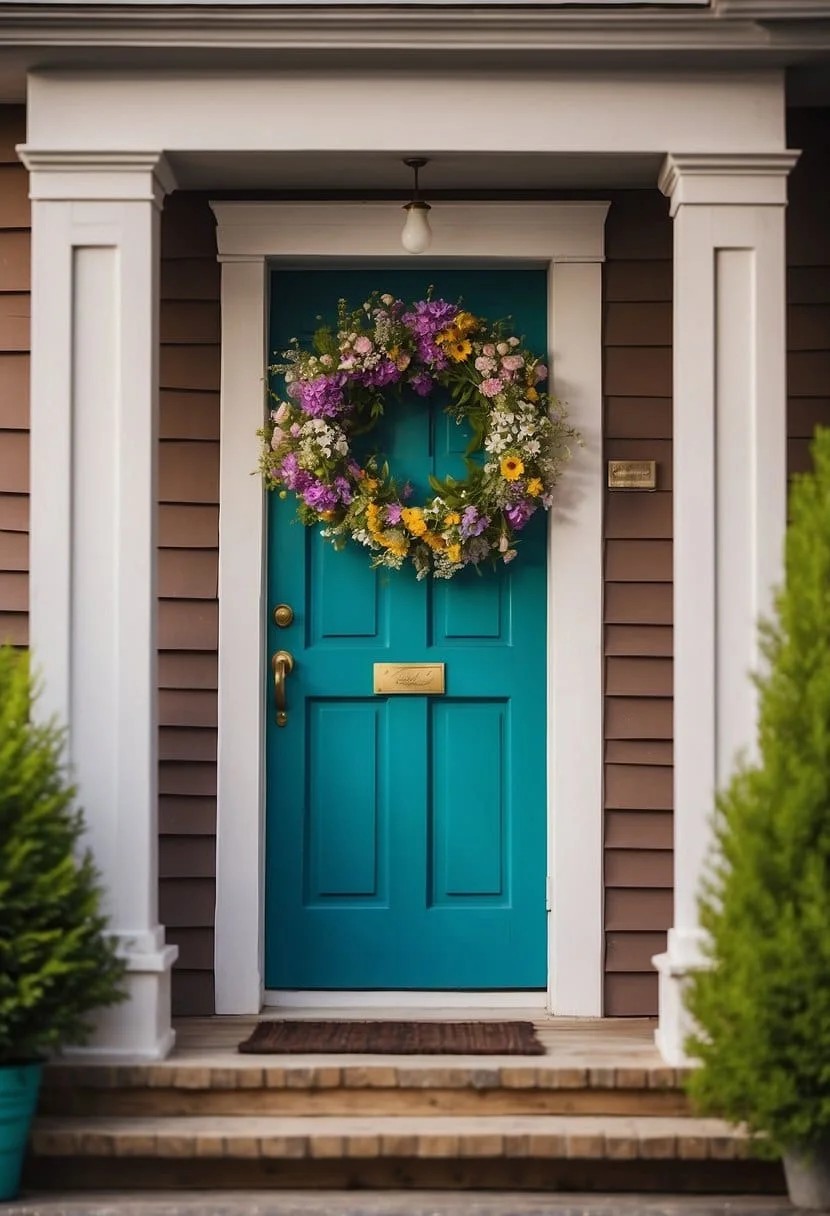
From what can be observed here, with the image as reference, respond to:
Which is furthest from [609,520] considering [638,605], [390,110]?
[390,110]

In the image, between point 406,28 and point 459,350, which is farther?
A: point 459,350

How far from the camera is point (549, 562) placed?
14.9 ft

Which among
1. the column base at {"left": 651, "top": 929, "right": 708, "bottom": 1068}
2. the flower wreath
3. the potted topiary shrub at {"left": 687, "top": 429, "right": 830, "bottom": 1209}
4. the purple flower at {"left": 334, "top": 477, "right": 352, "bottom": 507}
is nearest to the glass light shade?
the flower wreath

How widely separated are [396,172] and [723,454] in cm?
124

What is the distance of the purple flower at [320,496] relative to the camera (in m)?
4.41

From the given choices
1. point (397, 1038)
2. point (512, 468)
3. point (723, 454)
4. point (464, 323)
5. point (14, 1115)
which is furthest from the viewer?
point (464, 323)

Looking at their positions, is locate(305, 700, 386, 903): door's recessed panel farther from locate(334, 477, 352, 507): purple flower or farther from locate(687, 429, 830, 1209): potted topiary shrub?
locate(687, 429, 830, 1209): potted topiary shrub

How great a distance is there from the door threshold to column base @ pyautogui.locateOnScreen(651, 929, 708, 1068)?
0.66 metres

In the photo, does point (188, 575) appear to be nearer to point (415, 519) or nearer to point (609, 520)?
point (415, 519)

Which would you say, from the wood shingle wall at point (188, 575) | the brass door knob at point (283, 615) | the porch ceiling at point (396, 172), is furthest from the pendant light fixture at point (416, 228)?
the brass door knob at point (283, 615)

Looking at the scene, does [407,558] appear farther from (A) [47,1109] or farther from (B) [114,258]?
(A) [47,1109]

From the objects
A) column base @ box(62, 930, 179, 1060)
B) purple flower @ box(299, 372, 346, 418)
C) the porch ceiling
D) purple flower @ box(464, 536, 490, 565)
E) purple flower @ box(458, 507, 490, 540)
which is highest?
the porch ceiling

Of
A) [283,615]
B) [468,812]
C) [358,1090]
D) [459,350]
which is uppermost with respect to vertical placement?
[459,350]

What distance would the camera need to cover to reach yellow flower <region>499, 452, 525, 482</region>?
14.3 ft
